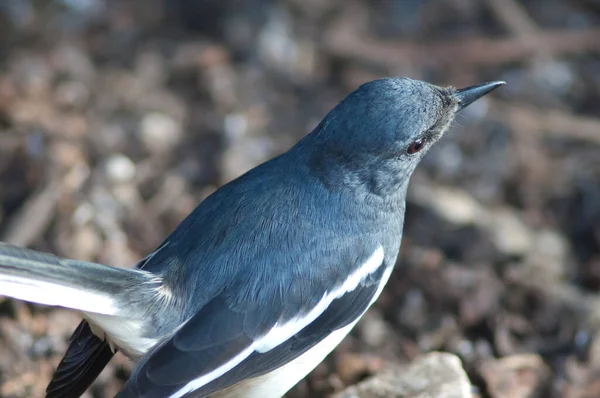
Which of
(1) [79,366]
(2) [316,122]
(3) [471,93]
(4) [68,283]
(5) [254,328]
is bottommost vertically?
(2) [316,122]

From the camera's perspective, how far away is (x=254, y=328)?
373cm

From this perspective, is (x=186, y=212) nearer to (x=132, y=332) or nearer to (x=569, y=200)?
(x=132, y=332)

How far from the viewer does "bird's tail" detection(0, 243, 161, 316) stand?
131 inches

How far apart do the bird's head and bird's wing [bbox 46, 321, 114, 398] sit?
1228 millimetres

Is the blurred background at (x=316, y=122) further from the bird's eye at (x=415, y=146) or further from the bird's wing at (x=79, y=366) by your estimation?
the bird's eye at (x=415, y=146)

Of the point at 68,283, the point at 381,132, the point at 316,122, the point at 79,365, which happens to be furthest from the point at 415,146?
the point at 316,122

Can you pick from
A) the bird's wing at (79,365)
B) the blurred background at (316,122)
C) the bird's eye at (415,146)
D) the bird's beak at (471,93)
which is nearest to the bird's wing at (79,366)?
the bird's wing at (79,365)

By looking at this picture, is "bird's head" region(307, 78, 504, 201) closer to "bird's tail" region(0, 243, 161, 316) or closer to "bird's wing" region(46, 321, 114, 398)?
A: "bird's tail" region(0, 243, 161, 316)

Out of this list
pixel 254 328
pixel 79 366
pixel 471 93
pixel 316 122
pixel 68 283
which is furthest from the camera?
pixel 316 122

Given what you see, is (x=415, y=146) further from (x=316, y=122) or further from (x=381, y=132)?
(x=316, y=122)

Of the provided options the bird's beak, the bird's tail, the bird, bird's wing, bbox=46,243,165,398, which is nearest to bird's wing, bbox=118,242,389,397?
the bird

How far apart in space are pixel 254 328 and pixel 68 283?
0.77 metres

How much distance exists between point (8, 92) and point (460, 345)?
3403mm

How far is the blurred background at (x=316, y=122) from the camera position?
491 centimetres
